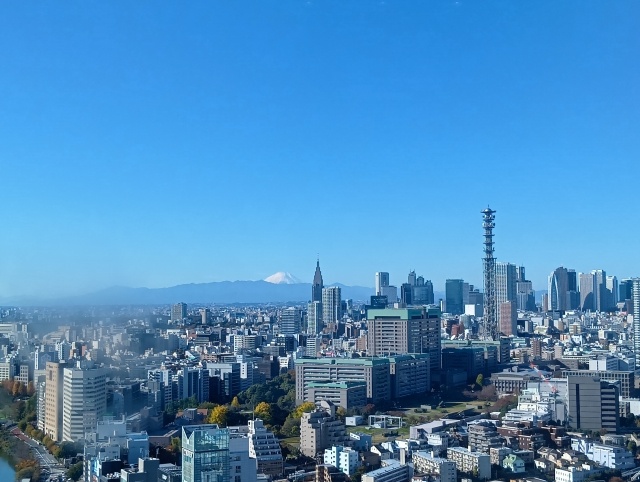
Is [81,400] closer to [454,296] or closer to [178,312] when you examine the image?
[178,312]

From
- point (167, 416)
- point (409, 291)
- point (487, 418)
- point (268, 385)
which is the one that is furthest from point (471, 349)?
point (409, 291)

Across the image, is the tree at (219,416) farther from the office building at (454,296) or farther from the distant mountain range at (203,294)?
the office building at (454,296)

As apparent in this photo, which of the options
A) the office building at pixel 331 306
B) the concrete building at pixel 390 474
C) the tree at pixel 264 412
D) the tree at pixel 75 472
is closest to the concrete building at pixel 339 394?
the tree at pixel 264 412

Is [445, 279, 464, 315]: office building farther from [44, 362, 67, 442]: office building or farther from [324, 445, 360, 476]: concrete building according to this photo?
[324, 445, 360, 476]: concrete building

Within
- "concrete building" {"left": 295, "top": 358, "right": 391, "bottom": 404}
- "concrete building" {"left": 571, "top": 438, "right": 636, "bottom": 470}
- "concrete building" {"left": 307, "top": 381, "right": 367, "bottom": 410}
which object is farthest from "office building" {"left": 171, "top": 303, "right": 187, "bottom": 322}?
"concrete building" {"left": 571, "top": 438, "right": 636, "bottom": 470}

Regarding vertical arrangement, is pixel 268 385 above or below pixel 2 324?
below

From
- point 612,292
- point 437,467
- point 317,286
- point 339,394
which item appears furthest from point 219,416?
point 612,292

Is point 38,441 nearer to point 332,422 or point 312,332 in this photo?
point 332,422
